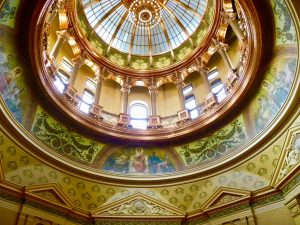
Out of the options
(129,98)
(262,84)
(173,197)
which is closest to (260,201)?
(173,197)

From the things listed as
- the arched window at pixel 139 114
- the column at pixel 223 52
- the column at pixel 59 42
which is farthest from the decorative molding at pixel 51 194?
the column at pixel 223 52

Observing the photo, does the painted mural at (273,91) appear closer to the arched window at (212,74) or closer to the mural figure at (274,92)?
the mural figure at (274,92)

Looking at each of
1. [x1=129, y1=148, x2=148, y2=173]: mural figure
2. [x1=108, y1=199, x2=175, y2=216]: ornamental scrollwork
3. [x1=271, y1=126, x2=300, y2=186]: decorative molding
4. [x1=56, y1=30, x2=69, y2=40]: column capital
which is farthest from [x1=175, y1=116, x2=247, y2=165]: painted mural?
[x1=56, y1=30, x2=69, y2=40]: column capital

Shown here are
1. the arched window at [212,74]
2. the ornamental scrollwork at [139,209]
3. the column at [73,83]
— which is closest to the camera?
the ornamental scrollwork at [139,209]

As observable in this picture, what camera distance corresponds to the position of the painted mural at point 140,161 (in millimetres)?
18719

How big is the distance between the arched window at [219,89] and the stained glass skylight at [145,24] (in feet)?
18.6

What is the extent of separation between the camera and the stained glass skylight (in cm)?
2559

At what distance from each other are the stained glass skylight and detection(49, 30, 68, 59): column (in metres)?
4.60

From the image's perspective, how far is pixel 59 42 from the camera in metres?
20.3

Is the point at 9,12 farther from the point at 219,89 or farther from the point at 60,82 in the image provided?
the point at 219,89

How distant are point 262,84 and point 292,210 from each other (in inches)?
273

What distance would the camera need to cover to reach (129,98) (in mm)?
24109

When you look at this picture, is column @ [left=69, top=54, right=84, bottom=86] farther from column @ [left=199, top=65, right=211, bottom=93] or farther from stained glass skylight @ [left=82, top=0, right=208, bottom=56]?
column @ [left=199, top=65, right=211, bottom=93]

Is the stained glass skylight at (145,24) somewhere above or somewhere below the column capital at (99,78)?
above
